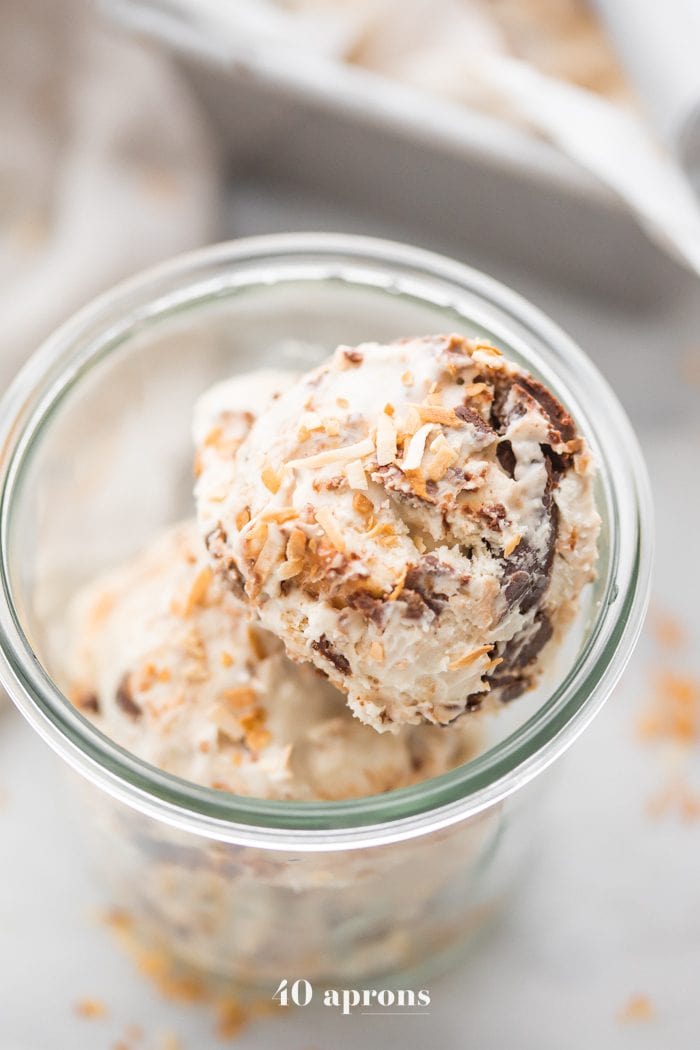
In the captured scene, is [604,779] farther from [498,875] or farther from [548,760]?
[548,760]

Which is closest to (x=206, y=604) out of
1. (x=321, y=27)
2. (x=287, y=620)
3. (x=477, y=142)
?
(x=287, y=620)

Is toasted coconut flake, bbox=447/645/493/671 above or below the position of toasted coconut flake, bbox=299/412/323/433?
below

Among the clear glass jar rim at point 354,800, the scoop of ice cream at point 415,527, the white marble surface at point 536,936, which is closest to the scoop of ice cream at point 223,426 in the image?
the scoop of ice cream at point 415,527

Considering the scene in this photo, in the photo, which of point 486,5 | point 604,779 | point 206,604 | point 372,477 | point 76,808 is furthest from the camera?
point 486,5

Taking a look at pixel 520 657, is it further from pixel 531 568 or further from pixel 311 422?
pixel 311 422

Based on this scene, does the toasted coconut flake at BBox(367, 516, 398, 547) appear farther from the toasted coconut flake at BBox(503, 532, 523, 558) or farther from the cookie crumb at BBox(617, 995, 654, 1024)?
the cookie crumb at BBox(617, 995, 654, 1024)

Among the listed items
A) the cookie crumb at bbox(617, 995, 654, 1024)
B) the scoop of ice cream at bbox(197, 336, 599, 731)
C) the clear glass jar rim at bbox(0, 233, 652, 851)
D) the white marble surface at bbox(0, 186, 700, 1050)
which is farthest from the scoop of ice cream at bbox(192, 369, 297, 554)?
the cookie crumb at bbox(617, 995, 654, 1024)
